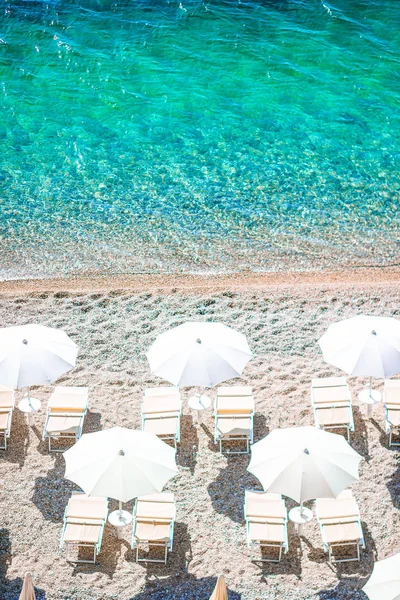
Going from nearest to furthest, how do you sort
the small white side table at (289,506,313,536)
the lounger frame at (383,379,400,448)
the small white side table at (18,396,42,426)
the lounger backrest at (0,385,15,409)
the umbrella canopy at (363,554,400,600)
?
the umbrella canopy at (363,554,400,600)
the small white side table at (289,506,313,536)
the lounger frame at (383,379,400,448)
the lounger backrest at (0,385,15,409)
the small white side table at (18,396,42,426)

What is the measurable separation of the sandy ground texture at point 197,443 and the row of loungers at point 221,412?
1.09 ft

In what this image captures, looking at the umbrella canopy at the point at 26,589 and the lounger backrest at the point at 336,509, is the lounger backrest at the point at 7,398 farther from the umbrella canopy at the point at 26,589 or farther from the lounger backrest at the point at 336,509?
the lounger backrest at the point at 336,509

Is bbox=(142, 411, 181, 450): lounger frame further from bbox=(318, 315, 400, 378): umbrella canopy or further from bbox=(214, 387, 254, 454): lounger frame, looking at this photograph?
bbox=(318, 315, 400, 378): umbrella canopy

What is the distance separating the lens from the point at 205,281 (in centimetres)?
1997

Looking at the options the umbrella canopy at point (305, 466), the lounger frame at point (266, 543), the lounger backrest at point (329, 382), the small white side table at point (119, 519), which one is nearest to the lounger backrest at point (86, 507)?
the small white side table at point (119, 519)

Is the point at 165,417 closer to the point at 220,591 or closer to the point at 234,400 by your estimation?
the point at 234,400

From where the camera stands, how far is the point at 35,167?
2469cm

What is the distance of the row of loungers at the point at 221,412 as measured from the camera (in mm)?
14461

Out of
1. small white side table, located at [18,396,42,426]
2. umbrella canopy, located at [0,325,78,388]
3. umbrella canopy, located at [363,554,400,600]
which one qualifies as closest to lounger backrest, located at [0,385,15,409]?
small white side table, located at [18,396,42,426]

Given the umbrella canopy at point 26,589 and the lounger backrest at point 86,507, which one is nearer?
the umbrella canopy at point 26,589

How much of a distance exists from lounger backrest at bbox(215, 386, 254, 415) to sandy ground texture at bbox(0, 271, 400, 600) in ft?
1.43

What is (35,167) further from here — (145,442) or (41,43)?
(145,442)

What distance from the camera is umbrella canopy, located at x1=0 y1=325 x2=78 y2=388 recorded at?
14.2 m

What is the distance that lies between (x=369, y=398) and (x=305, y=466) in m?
3.36
